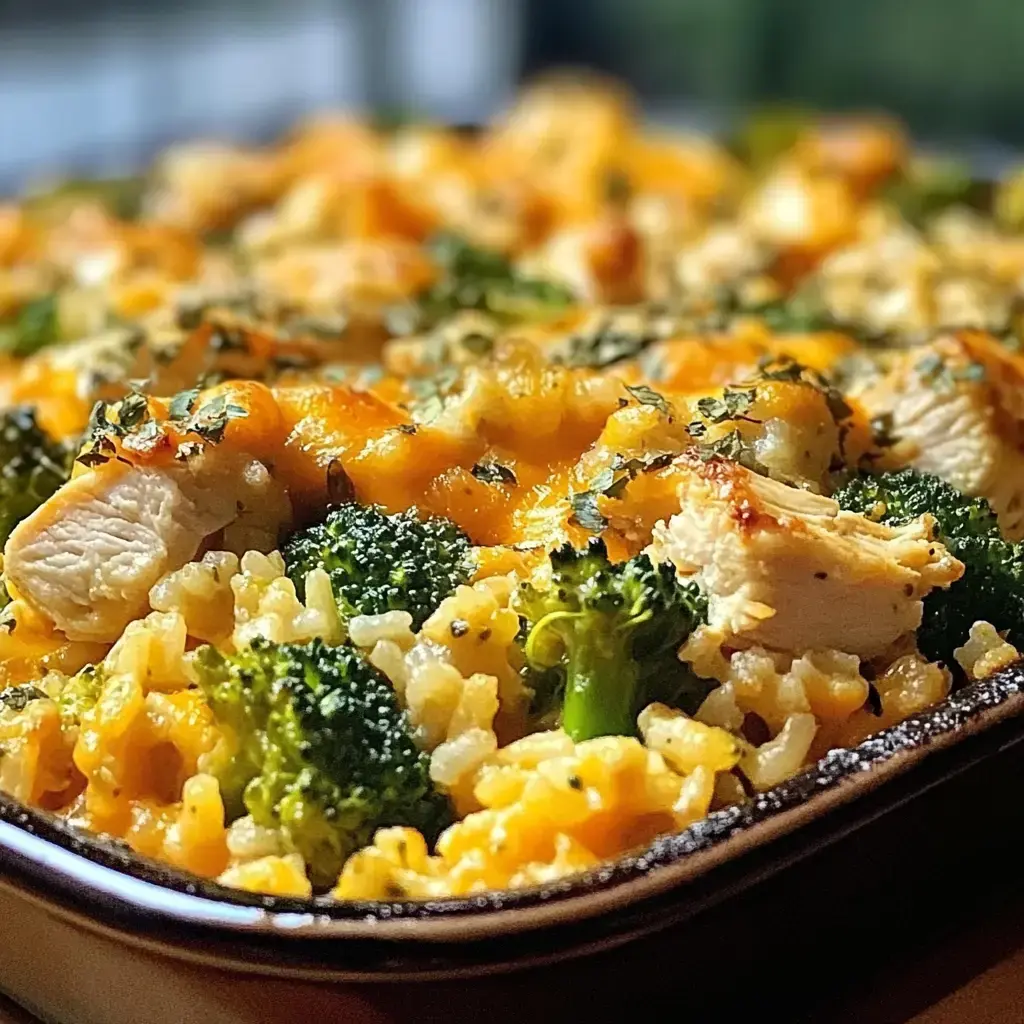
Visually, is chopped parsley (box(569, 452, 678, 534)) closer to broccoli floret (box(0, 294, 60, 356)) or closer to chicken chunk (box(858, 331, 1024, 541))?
chicken chunk (box(858, 331, 1024, 541))

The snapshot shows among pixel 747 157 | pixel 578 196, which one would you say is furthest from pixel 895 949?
pixel 747 157

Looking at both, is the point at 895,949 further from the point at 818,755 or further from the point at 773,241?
the point at 773,241

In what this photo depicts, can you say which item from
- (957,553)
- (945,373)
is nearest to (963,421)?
(945,373)

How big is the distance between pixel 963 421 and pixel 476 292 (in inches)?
61.1

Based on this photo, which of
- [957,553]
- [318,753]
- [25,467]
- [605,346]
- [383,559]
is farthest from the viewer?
[605,346]

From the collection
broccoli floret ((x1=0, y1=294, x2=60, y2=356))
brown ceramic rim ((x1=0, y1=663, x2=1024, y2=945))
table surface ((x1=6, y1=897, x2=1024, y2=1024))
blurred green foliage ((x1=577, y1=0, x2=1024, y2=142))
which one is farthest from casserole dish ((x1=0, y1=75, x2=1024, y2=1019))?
blurred green foliage ((x1=577, y1=0, x2=1024, y2=142))

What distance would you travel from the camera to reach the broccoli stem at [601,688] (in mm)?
1624

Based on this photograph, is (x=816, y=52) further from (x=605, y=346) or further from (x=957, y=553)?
(x=957, y=553)

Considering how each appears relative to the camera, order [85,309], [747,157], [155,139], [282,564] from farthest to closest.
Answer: [155,139] → [747,157] → [85,309] → [282,564]

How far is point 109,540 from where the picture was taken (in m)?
1.79

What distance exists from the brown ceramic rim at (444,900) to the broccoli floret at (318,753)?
21cm

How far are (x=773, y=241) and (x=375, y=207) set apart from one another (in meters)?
1.14

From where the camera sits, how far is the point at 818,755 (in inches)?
66.4

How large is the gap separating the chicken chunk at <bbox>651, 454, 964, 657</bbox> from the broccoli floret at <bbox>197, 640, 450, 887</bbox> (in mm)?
405
